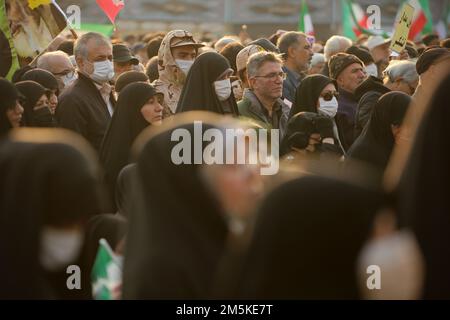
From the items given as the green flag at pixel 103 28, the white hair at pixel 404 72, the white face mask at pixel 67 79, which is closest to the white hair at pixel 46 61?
the white face mask at pixel 67 79

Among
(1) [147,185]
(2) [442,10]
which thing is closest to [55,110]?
(1) [147,185]

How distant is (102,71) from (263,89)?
3.83 ft

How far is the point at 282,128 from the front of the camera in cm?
855

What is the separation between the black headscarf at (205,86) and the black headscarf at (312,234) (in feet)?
16.2

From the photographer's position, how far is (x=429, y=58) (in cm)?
889

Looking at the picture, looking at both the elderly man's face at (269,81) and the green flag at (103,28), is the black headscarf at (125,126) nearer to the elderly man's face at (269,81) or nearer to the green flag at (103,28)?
the elderly man's face at (269,81)

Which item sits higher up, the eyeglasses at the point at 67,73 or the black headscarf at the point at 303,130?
the eyeglasses at the point at 67,73

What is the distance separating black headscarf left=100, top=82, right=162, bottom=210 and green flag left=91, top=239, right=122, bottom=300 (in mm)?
2760

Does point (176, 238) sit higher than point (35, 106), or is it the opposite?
point (35, 106)

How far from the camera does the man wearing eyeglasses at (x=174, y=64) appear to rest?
30.0 ft

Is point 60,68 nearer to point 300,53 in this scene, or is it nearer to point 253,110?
point 253,110

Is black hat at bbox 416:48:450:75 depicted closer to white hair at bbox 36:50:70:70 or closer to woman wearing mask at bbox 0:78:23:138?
white hair at bbox 36:50:70:70

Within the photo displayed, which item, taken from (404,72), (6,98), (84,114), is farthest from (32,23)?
(6,98)
